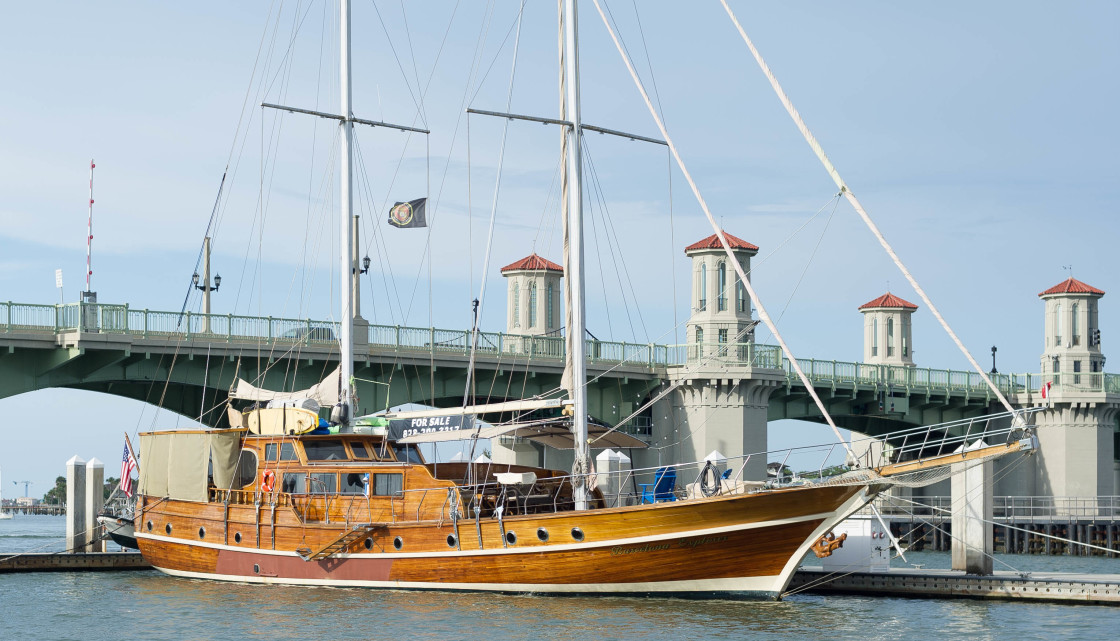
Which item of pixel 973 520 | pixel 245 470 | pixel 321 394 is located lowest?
pixel 973 520

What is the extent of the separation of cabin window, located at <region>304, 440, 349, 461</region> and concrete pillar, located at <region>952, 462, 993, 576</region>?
1532 cm

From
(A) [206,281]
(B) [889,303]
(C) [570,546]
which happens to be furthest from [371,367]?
(B) [889,303]

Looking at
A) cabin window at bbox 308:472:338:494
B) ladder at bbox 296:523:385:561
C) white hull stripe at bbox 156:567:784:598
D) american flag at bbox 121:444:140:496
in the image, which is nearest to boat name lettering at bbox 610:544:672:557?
white hull stripe at bbox 156:567:784:598

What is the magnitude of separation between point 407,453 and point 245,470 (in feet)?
14.5

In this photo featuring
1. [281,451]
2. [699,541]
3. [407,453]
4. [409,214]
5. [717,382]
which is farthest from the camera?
[717,382]

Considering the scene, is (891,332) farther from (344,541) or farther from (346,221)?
(344,541)

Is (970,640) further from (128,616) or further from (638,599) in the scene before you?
(128,616)

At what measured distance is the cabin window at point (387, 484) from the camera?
112ft

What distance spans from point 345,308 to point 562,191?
8.30 meters

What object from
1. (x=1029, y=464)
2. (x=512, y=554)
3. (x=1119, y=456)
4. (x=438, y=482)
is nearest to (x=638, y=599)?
(x=512, y=554)

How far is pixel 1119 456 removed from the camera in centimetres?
8881

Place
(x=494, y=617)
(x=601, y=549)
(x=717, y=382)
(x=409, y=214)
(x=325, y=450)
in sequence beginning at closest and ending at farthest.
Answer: (x=494, y=617) → (x=601, y=549) → (x=325, y=450) → (x=409, y=214) → (x=717, y=382)

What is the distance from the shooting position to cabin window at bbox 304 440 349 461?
1404 inches

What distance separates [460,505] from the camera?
1299 inches
